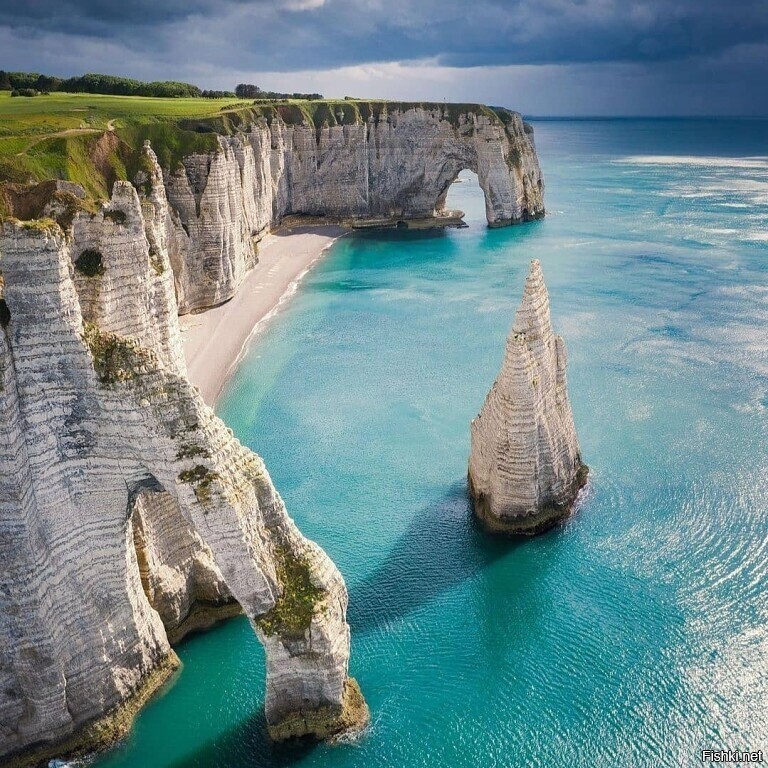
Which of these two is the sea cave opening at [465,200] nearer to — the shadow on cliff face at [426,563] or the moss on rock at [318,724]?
the shadow on cliff face at [426,563]

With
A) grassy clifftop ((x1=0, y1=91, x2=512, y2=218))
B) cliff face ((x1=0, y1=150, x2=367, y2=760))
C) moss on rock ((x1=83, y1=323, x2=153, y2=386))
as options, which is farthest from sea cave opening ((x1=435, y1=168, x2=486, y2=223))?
moss on rock ((x1=83, y1=323, x2=153, y2=386))

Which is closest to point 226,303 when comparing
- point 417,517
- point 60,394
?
point 417,517

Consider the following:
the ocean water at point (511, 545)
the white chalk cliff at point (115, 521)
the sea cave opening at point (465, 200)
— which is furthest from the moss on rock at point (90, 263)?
the sea cave opening at point (465, 200)

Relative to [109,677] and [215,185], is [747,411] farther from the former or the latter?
[215,185]

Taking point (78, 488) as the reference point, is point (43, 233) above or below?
above

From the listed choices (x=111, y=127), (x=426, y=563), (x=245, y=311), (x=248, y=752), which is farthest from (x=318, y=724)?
(x=111, y=127)

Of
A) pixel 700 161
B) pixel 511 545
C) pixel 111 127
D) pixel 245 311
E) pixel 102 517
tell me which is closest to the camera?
pixel 102 517

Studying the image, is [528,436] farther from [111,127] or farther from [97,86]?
[97,86]
